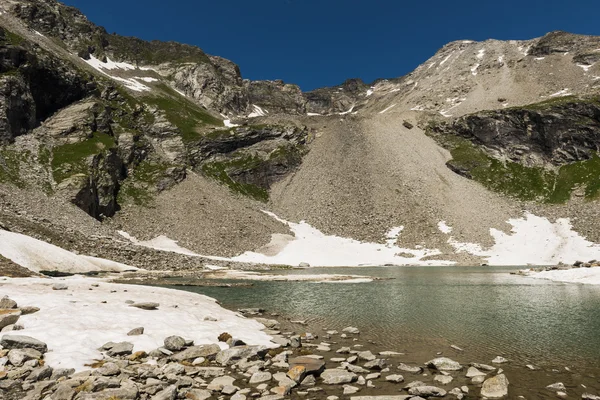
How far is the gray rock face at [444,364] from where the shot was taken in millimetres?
13587

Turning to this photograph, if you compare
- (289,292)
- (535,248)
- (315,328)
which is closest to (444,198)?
(535,248)

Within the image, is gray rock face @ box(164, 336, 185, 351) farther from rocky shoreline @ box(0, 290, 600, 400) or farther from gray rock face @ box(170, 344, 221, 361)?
gray rock face @ box(170, 344, 221, 361)

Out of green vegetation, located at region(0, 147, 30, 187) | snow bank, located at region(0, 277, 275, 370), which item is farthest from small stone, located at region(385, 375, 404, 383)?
green vegetation, located at region(0, 147, 30, 187)

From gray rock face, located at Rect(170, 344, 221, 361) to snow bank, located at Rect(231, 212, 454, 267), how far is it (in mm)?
68758

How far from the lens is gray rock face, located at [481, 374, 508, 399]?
1120 cm

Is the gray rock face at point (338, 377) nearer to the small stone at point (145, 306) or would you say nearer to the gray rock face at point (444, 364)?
the gray rock face at point (444, 364)

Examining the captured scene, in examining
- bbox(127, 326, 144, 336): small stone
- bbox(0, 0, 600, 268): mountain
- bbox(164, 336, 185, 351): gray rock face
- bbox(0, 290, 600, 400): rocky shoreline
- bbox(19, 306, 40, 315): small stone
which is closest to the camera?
bbox(0, 290, 600, 400): rocky shoreline

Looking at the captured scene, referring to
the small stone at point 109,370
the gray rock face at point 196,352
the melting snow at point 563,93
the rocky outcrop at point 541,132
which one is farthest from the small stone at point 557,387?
the melting snow at point 563,93

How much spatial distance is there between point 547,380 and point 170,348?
13.5 meters

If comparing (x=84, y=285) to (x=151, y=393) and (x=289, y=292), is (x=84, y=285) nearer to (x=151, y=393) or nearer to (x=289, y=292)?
(x=289, y=292)

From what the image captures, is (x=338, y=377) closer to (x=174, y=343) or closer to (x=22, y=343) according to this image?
(x=174, y=343)

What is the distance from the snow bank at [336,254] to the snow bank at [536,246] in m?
12.4

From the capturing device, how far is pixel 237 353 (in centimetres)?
1405

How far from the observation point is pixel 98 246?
60.3m
